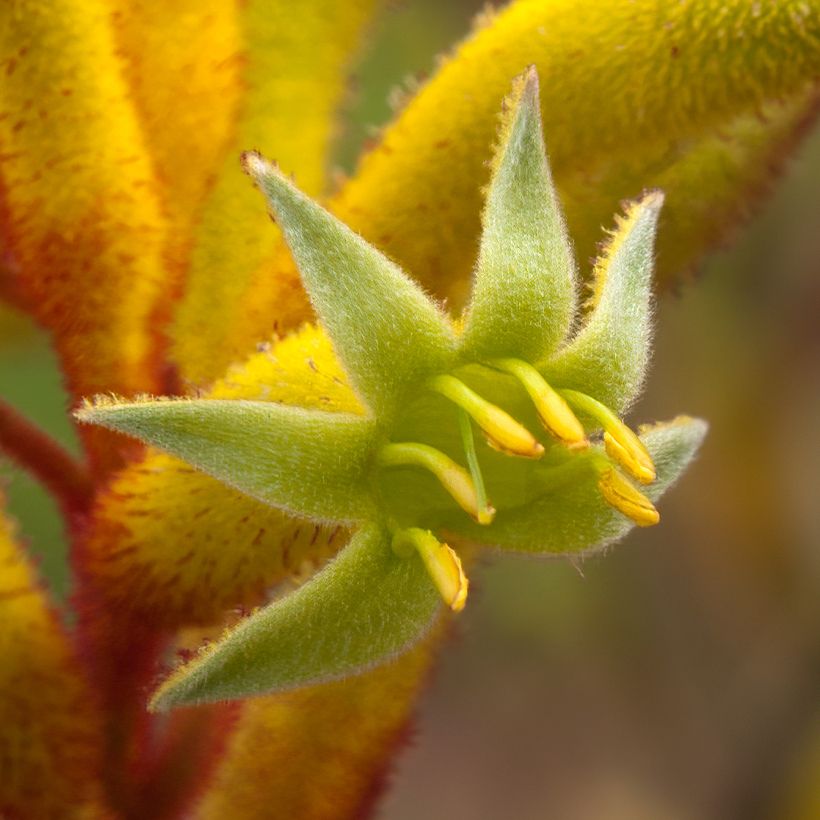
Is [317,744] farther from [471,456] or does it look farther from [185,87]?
[185,87]

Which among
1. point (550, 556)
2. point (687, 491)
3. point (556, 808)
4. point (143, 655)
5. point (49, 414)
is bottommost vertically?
point (556, 808)

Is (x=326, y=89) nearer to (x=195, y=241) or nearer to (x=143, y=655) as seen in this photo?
(x=195, y=241)

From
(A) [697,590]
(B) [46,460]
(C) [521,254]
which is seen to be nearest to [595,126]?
(C) [521,254]

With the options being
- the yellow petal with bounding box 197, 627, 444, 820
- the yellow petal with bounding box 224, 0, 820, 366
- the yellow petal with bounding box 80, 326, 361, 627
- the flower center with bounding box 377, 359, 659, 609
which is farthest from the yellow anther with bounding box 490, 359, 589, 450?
the yellow petal with bounding box 197, 627, 444, 820

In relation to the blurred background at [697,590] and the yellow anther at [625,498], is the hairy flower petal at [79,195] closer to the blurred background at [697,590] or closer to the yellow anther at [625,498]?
the yellow anther at [625,498]

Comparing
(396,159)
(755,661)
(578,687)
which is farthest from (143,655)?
(578,687)

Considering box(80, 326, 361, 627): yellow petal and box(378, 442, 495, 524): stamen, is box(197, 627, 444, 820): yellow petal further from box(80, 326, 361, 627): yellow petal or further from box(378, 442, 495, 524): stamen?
box(378, 442, 495, 524): stamen
